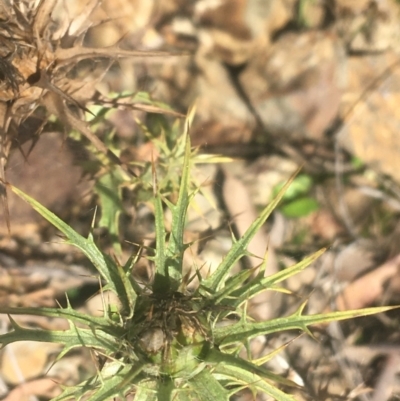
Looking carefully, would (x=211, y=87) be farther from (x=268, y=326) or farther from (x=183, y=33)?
(x=268, y=326)

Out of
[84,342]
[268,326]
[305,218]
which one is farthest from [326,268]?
[84,342]

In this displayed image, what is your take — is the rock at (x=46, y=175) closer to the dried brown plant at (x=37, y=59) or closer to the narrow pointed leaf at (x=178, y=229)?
the dried brown plant at (x=37, y=59)

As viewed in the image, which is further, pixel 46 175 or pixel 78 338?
pixel 46 175

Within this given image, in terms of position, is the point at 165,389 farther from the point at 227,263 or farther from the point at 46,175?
the point at 46,175

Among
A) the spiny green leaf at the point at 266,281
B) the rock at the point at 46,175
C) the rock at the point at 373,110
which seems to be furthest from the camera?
the rock at the point at 373,110

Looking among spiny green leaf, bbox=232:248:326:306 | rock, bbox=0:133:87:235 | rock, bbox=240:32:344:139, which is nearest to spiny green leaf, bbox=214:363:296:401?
spiny green leaf, bbox=232:248:326:306

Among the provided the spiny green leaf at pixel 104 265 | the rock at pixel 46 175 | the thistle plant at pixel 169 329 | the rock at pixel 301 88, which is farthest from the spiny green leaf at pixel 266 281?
the rock at pixel 301 88

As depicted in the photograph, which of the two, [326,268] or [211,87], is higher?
[211,87]

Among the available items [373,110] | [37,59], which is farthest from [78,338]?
[373,110]
